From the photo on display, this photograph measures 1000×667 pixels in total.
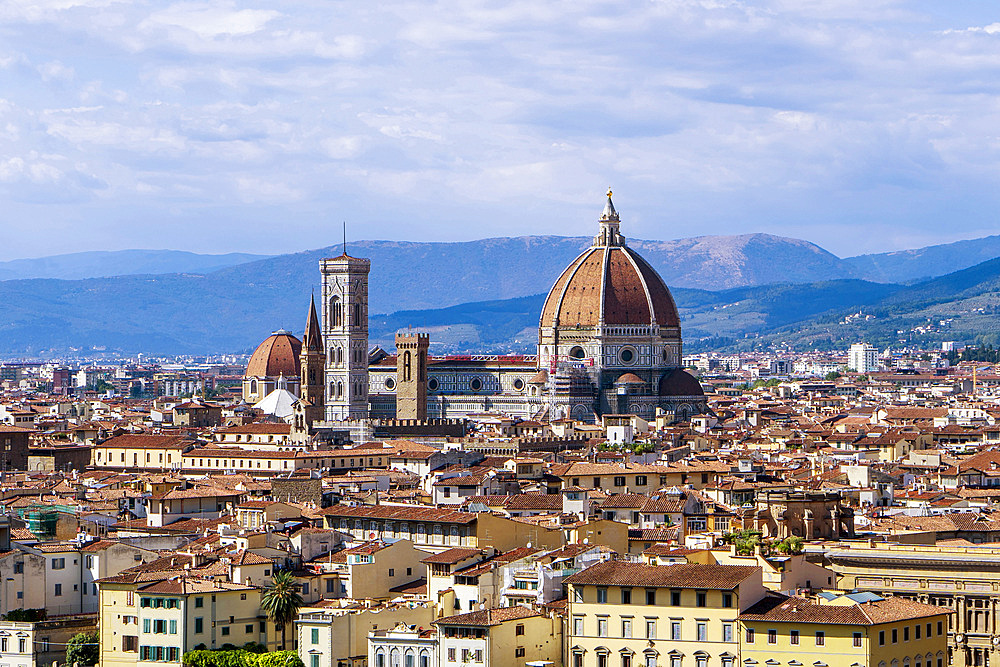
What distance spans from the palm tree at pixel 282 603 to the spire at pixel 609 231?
438 feet

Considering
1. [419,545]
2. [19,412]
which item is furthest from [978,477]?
[19,412]

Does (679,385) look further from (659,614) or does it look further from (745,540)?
(659,614)

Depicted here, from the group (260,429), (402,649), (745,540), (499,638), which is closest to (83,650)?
(402,649)

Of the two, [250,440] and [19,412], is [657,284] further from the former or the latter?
[250,440]

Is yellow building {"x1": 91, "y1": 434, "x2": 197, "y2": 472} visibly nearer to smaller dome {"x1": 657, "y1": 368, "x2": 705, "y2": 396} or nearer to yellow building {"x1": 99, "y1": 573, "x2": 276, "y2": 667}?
yellow building {"x1": 99, "y1": 573, "x2": 276, "y2": 667}

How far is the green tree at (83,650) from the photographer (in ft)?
160

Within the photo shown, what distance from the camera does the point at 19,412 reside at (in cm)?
14775

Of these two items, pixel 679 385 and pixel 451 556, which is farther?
pixel 679 385

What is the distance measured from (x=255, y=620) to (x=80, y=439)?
70.6m

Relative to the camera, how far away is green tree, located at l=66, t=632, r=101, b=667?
1918 inches

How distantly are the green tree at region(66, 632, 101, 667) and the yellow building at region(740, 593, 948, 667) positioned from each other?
1465 centimetres

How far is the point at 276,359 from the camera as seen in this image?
190 m

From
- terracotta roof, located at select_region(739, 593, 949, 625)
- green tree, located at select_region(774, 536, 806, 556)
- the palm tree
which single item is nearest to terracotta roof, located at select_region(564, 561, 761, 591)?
terracotta roof, located at select_region(739, 593, 949, 625)

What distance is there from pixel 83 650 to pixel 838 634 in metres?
16.9
